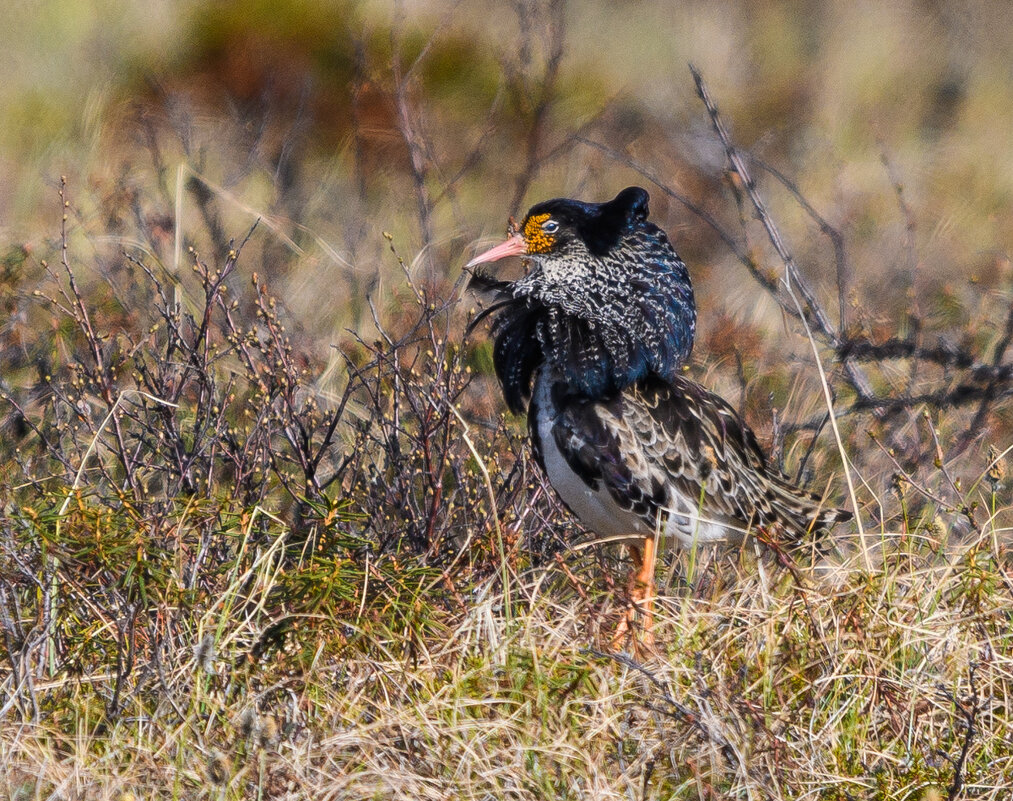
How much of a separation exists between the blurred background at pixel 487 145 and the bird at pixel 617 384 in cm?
226

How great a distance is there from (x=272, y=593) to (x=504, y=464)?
1.94 meters

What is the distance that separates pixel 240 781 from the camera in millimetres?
2904

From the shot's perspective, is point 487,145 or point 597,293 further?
point 487,145

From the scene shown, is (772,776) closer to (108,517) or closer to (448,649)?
(448,649)

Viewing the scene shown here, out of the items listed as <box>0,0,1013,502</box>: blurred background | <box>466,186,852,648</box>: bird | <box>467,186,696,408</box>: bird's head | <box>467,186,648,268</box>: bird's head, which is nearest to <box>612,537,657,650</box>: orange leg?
<box>466,186,852,648</box>: bird

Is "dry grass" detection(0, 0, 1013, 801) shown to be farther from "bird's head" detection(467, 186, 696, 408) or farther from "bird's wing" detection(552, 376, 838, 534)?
"bird's head" detection(467, 186, 696, 408)

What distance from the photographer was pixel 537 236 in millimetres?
4113

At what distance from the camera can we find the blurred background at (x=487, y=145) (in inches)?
287

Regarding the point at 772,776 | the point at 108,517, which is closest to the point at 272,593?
the point at 108,517

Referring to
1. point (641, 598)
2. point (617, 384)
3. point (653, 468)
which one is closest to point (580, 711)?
point (641, 598)

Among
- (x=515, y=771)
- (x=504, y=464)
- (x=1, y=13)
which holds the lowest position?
(x=504, y=464)

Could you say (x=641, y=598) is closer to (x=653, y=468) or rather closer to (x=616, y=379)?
(x=653, y=468)

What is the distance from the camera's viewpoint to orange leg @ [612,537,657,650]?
3.46 meters

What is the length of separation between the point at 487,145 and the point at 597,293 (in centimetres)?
549
